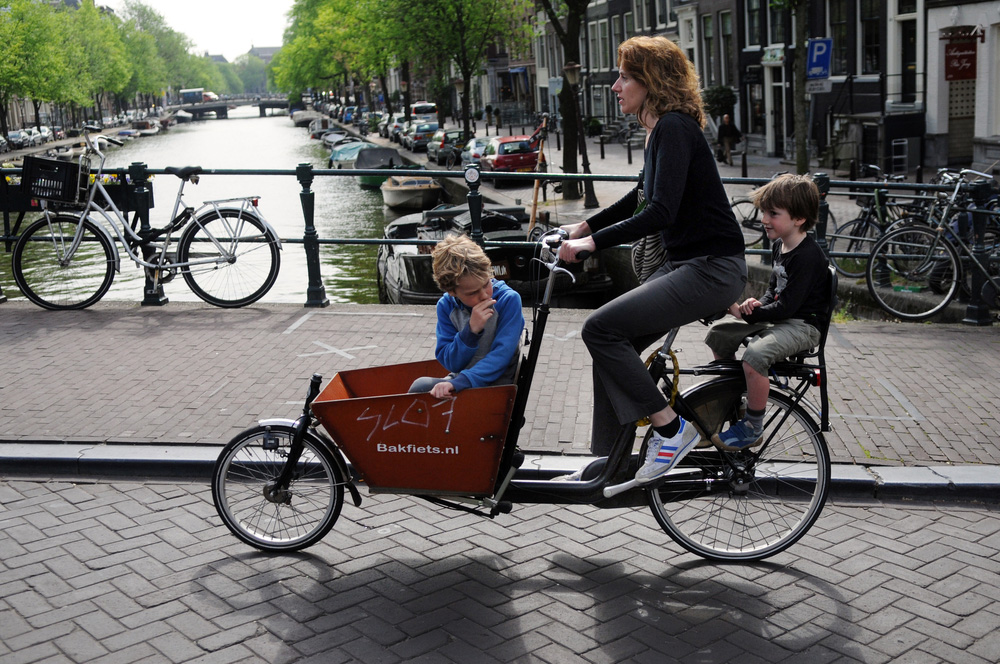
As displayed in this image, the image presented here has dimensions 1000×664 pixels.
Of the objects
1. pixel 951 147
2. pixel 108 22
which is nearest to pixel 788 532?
pixel 951 147

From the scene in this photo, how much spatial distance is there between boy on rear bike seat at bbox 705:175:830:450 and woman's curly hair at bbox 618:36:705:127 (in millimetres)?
539

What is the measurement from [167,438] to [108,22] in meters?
113

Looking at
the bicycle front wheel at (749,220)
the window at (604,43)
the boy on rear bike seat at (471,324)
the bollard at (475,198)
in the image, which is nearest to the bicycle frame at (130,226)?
the bollard at (475,198)

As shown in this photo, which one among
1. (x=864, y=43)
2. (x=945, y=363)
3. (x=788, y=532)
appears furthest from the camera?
(x=864, y=43)

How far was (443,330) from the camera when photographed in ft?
13.4

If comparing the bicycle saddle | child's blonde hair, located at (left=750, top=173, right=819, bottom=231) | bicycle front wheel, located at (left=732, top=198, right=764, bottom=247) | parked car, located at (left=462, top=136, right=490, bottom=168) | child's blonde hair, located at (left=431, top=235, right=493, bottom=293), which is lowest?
bicycle front wheel, located at (left=732, top=198, right=764, bottom=247)

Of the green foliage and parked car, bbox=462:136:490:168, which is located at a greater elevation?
the green foliage

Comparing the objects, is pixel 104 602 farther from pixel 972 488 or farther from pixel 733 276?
pixel 972 488

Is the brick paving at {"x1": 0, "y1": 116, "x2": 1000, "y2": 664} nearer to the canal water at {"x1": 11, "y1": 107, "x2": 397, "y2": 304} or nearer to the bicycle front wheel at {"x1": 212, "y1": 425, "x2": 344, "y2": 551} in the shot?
the bicycle front wheel at {"x1": 212, "y1": 425, "x2": 344, "y2": 551}

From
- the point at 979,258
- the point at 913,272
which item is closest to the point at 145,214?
the point at 913,272

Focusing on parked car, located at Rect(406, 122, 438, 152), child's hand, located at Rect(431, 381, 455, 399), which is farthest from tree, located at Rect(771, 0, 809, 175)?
parked car, located at Rect(406, 122, 438, 152)

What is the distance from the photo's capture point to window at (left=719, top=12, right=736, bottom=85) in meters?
35.2

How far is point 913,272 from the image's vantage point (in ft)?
29.3

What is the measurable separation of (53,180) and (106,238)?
64 centimetres
